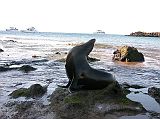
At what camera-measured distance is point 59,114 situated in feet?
31.3

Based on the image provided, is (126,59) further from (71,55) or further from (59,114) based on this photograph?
(59,114)

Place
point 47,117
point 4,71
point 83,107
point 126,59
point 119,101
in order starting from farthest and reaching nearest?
point 126,59 → point 4,71 → point 119,101 → point 83,107 → point 47,117

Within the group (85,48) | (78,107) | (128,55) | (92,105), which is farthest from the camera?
(128,55)

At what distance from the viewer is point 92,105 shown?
1041 cm

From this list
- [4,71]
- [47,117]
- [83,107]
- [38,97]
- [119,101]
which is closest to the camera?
[47,117]

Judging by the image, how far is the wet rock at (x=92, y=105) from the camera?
961 centimetres

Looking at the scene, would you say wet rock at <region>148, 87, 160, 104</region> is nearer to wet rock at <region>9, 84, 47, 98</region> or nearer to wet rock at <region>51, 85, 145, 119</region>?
wet rock at <region>51, 85, 145, 119</region>

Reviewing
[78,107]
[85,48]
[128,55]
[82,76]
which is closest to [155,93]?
[82,76]

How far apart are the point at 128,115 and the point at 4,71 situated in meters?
10.1

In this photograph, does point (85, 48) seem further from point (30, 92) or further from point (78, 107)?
point (78, 107)

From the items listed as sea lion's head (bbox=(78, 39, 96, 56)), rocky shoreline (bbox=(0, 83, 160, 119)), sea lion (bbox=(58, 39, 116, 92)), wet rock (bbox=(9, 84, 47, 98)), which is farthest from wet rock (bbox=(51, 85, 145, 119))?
sea lion's head (bbox=(78, 39, 96, 56))

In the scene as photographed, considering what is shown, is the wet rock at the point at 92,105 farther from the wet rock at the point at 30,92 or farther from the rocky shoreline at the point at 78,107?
the wet rock at the point at 30,92

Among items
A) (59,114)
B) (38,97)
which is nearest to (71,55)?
(38,97)

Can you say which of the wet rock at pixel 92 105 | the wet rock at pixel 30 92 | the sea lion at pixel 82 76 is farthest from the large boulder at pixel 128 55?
the wet rock at pixel 92 105
